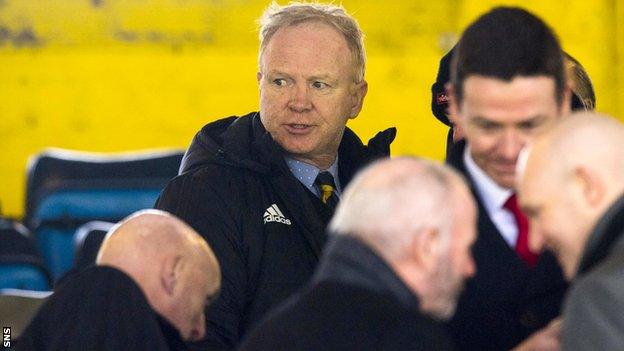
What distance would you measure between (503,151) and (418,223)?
1.82ft

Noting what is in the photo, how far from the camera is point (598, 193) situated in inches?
117

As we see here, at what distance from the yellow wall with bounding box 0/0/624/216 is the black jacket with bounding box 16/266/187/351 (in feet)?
15.4

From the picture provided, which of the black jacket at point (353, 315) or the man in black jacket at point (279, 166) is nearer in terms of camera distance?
the black jacket at point (353, 315)

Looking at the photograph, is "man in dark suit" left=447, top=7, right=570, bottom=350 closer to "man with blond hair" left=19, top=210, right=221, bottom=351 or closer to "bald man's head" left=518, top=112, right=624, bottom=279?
"bald man's head" left=518, top=112, right=624, bottom=279

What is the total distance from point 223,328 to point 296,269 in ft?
0.92

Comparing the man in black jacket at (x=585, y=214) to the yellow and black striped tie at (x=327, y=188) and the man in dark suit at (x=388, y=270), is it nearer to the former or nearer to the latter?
the man in dark suit at (x=388, y=270)

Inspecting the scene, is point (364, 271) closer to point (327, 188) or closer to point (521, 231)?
point (521, 231)

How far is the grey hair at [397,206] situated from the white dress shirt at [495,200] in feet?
1.54

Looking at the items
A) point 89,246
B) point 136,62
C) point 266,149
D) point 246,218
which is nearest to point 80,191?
point 136,62

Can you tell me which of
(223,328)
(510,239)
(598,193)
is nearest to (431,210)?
(598,193)

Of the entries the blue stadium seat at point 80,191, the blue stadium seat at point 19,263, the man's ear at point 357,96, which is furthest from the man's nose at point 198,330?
the blue stadium seat at point 80,191

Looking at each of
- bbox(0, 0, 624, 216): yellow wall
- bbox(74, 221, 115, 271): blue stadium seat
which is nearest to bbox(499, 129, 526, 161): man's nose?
bbox(74, 221, 115, 271): blue stadium seat

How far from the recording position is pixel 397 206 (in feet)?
9.70

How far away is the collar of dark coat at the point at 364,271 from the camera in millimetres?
2906
